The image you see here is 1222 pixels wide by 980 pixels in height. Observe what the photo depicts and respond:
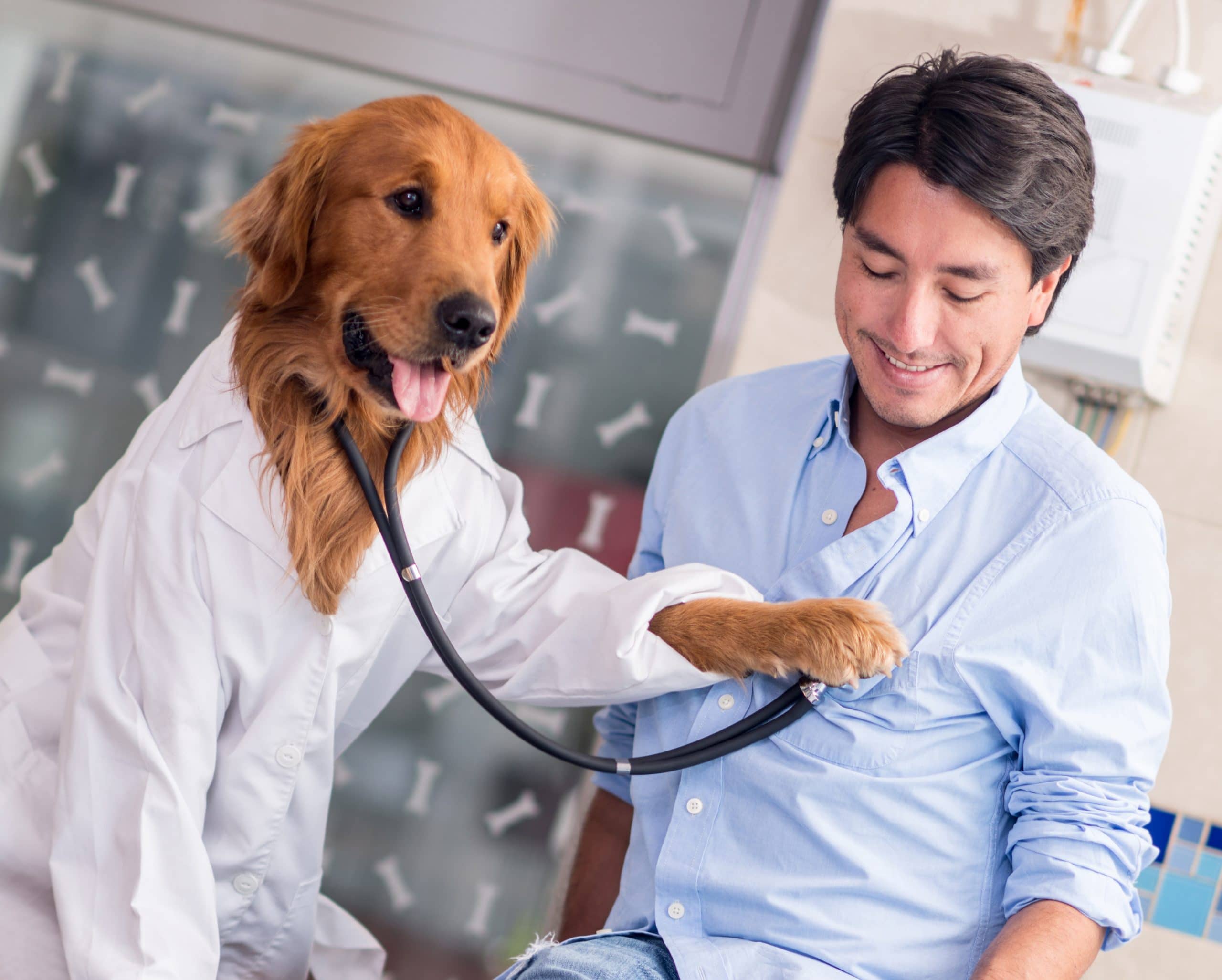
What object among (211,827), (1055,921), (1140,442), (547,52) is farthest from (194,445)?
(1140,442)

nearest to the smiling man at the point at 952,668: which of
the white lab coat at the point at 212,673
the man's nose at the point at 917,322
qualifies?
the man's nose at the point at 917,322

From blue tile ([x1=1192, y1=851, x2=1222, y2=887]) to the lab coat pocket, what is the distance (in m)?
1.38

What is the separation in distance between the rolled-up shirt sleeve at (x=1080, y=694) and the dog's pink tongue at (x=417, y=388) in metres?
0.65

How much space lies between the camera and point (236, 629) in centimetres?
121

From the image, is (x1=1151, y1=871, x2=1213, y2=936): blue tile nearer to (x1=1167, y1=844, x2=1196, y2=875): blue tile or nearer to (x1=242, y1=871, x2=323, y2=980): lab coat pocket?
(x1=1167, y1=844, x2=1196, y2=875): blue tile

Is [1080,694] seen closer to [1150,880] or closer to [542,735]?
[542,735]

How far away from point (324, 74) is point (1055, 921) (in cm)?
201

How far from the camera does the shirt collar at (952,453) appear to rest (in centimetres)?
124

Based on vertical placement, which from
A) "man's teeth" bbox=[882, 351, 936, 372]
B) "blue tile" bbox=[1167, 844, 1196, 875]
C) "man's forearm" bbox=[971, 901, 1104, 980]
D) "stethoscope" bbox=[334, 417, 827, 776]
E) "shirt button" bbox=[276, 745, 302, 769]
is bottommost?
"blue tile" bbox=[1167, 844, 1196, 875]

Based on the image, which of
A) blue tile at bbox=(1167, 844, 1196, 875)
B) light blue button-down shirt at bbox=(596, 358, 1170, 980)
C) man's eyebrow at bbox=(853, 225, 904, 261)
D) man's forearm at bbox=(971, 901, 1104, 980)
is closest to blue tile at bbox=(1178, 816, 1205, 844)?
blue tile at bbox=(1167, 844, 1196, 875)

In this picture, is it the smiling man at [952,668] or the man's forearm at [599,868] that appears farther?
the man's forearm at [599,868]

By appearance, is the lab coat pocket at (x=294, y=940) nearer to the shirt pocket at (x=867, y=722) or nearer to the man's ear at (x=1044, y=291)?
the shirt pocket at (x=867, y=722)

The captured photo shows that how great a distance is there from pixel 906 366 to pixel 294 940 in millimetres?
1018

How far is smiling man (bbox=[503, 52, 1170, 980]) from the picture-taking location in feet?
3.73
